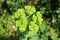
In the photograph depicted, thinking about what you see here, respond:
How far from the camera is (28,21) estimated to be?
219 centimetres

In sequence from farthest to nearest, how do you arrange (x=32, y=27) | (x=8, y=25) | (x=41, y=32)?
(x=8, y=25) → (x=41, y=32) → (x=32, y=27)

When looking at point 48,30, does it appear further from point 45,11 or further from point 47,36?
point 45,11

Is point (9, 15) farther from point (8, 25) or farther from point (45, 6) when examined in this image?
point (45, 6)

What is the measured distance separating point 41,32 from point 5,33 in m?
0.44

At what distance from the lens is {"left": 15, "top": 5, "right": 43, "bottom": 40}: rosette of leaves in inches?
83.5

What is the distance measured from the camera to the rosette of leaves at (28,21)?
2.12 m

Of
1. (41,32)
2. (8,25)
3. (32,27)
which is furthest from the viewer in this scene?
(8,25)

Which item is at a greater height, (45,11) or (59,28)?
Answer: (45,11)

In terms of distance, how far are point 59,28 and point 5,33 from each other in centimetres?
63

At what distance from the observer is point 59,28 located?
2398 millimetres

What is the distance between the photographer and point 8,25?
2.46m

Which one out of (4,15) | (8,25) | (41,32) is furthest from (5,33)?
(41,32)

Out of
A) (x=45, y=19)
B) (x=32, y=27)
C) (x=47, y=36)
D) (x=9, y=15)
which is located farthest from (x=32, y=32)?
(x=9, y=15)

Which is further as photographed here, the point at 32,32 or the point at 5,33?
the point at 5,33
